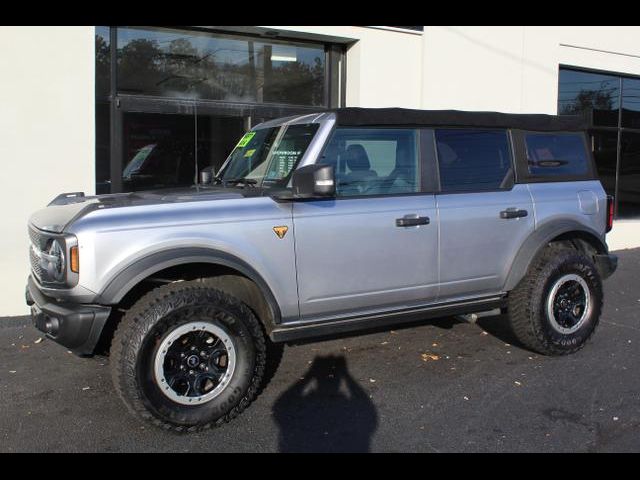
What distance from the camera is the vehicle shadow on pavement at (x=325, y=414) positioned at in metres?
3.70

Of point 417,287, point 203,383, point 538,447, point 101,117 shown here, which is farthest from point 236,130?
point 538,447

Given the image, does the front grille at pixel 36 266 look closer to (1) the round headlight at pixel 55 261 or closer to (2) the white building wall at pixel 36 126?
(1) the round headlight at pixel 55 261

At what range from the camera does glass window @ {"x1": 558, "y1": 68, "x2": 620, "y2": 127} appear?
10.8m

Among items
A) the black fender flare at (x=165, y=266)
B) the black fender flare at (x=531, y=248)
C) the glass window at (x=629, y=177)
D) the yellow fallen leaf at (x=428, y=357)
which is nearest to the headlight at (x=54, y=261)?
the black fender flare at (x=165, y=266)

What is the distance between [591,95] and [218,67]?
678cm

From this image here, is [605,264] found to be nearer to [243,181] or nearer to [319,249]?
[319,249]

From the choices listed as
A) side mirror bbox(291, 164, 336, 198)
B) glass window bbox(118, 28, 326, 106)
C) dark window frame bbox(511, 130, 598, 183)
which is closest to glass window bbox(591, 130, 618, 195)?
glass window bbox(118, 28, 326, 106)

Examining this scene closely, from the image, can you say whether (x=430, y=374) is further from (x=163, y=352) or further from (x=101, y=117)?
(x=101, y=117)

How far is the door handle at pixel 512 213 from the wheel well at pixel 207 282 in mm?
2018

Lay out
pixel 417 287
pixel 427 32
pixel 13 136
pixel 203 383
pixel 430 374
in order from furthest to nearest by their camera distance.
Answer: pixel 427 32 < pixel 13 136 < pixel 430 374 < pixel 417 287 < pixel 203 383

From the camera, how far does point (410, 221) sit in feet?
14.6

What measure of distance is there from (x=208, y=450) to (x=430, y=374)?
196 centimetres

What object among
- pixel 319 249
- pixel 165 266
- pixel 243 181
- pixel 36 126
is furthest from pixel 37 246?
pixel 36 126

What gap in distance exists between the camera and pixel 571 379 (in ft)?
15.5
